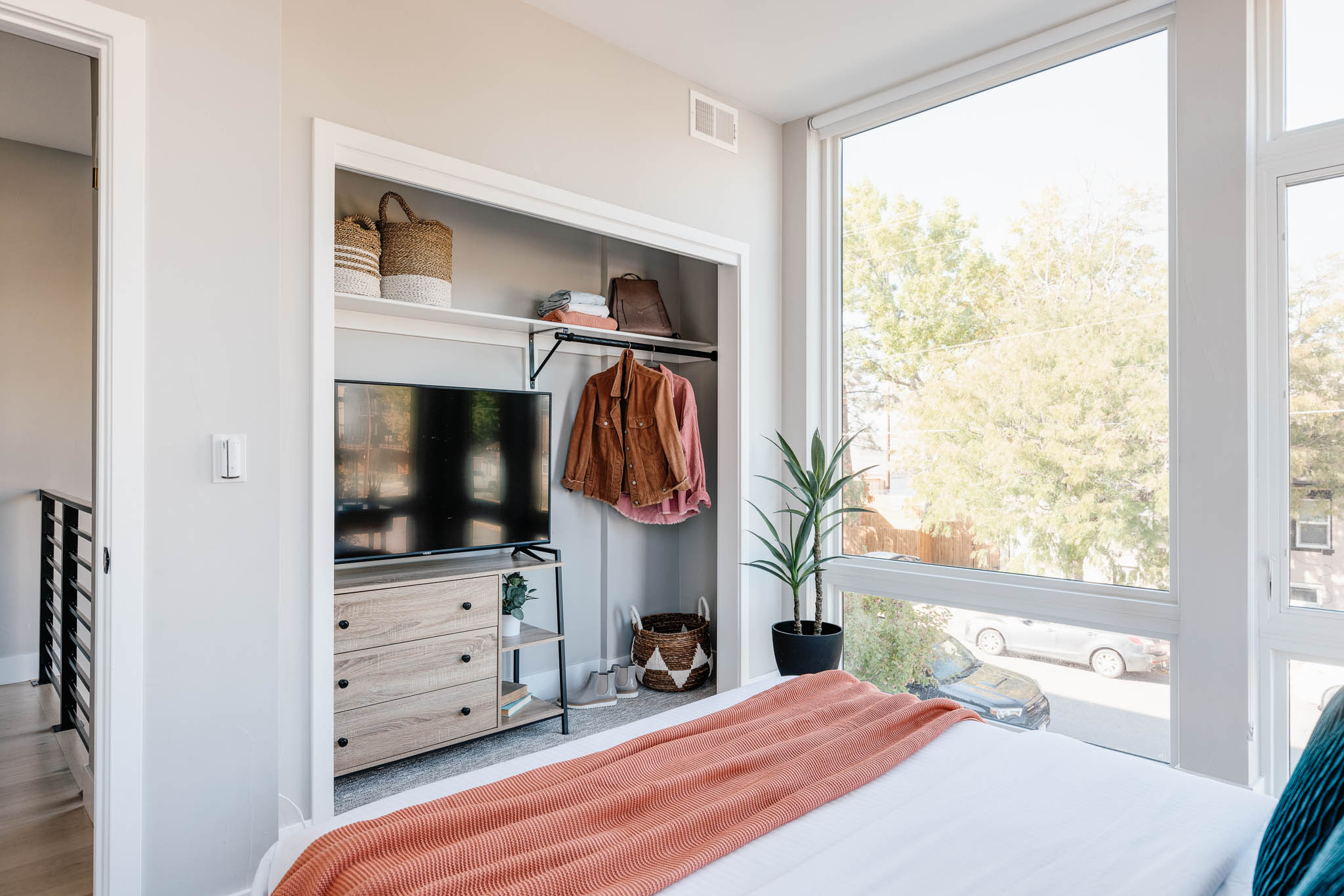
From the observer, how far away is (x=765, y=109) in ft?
11.7

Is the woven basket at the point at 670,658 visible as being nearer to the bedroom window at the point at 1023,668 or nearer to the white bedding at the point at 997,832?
the bedroom window at the point at 1023,668

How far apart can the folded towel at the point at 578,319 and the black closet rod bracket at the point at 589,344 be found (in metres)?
0.07

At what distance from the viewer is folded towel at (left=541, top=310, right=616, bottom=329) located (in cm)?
324

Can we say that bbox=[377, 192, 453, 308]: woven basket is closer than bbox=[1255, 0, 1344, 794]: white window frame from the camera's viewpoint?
No

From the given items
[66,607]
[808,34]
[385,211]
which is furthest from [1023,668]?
[66,607]

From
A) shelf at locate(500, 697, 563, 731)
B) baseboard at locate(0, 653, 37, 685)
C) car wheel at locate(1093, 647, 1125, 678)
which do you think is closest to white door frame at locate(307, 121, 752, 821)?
shelf at locate(500, 697, 563, 731)

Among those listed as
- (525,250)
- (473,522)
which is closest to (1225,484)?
(473,522)

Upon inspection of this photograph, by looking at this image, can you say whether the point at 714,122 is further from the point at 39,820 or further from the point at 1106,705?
the point at 39,820

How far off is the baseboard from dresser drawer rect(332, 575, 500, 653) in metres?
2.51

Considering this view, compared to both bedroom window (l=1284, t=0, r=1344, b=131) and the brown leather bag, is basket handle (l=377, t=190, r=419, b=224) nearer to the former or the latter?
the brown leather bag

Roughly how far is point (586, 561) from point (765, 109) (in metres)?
2.37

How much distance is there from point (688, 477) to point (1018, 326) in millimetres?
1570

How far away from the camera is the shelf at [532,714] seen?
9.86ft

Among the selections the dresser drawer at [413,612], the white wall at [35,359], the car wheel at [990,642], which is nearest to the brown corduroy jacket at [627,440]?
the dresser drawer at [413,612]
